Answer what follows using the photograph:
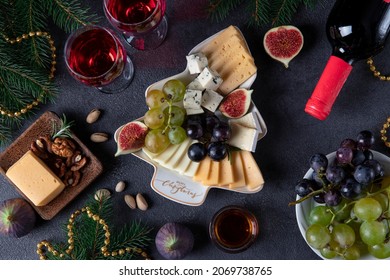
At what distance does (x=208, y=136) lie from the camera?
160 centimetres

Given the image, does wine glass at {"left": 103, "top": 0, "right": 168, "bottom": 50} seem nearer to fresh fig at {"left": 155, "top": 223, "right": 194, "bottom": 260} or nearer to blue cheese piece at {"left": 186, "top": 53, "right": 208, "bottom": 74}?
blue cheese piece at {"left": 186, "top": 53, "right": 208, "bottom": 74}

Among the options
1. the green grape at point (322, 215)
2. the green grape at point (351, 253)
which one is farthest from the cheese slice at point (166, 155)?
the green grape at point (351, 253)

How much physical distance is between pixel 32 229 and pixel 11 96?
0.42m

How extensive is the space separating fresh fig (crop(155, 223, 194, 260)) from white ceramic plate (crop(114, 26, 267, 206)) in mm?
81

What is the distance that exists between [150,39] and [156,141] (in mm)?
356

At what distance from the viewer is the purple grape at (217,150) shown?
5.02ft

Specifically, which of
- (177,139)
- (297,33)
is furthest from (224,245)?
(297,33)

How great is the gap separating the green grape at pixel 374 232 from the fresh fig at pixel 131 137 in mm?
663

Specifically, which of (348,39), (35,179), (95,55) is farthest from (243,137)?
(35,179)

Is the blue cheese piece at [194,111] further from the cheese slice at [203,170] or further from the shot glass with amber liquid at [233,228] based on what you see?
the shot glass with amber liquid at [233,228]

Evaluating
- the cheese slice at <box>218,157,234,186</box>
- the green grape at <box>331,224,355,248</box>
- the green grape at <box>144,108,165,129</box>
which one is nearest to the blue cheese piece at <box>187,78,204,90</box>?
the green grape at <box>144,108,165,129</box>

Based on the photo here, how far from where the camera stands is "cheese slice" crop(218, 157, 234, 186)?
5.17 feet

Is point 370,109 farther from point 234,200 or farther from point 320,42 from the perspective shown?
point 234,200

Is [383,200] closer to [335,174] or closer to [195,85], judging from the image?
[335,174]
